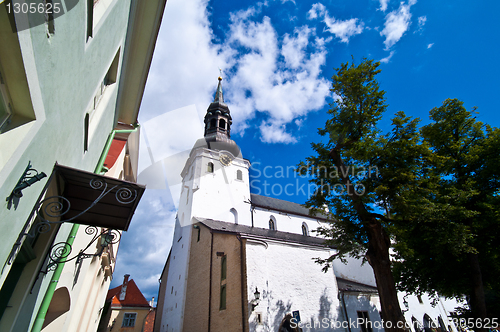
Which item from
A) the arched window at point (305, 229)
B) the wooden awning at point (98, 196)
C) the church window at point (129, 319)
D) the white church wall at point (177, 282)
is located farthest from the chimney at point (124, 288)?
the wooden awning at point (98, 196)

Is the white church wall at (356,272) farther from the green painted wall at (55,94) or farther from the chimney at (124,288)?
the green painted wall at (55,94)

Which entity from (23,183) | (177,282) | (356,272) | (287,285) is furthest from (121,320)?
(23,183)

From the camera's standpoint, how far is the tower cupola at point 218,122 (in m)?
26.2

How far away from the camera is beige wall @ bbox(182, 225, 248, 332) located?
12.3 m

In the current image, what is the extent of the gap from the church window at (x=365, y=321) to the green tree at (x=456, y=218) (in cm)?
377

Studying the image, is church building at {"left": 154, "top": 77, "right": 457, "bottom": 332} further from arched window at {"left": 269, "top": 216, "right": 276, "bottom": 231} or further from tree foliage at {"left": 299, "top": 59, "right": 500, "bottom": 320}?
tree foliage at {"left": 299, "top": 59, "right": 500, "bottom": 320}

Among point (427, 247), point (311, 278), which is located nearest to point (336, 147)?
point (427, 247)

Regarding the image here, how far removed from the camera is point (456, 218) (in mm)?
9367

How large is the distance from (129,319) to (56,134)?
25.4 metres

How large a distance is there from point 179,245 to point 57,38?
65.7 ft

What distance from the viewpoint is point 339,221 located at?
9945mm

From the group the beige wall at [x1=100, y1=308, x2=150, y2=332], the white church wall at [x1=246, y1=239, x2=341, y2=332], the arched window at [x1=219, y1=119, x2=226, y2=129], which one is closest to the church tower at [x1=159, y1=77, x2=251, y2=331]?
the arched window at [x1=219, y1=119, x2=226, y2=129]

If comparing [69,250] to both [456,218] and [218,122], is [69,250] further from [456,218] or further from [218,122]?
[218,122]

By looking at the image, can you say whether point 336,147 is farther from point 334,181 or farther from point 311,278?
point 311,278
